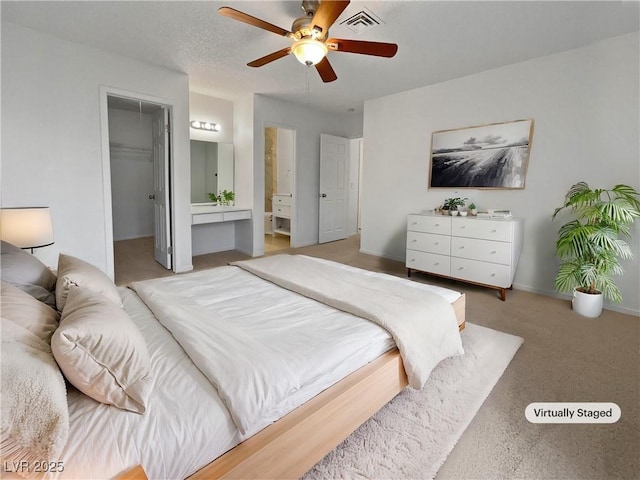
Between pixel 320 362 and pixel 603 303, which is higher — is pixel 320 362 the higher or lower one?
the higher one

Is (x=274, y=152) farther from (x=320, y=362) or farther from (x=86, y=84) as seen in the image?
(x=320, y=362)

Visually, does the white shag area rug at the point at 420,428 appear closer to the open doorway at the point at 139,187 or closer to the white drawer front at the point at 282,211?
the open doorway at the point at 139,187

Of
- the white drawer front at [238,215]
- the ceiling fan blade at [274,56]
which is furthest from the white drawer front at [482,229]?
the white drawer front at [238,215]

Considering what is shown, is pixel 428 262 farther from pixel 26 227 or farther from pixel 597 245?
pixel 26 227

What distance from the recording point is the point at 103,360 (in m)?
0.95

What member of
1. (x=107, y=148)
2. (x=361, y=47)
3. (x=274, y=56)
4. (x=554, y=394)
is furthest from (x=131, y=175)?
(x=554, y=394)

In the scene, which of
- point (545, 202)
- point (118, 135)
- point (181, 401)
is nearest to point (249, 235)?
point (118, 135)

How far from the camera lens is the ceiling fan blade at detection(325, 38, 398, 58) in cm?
219

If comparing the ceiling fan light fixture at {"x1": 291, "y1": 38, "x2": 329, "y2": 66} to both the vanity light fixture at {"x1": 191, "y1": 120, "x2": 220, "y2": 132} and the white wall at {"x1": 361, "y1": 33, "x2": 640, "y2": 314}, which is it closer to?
the white wall at {"x1": 361, "y1": 33, "x2": 640, "y2": 314}

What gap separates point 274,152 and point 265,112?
2.41 meters

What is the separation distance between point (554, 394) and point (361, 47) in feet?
8.15

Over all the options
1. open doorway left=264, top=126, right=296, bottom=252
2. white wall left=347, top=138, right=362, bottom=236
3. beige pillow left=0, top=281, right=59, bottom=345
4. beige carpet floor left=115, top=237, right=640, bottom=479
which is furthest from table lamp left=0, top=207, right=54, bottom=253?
white wall left=347, top=138, right=362, bottom=236

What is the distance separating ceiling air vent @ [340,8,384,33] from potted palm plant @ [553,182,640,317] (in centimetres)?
234

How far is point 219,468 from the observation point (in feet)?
3.12
